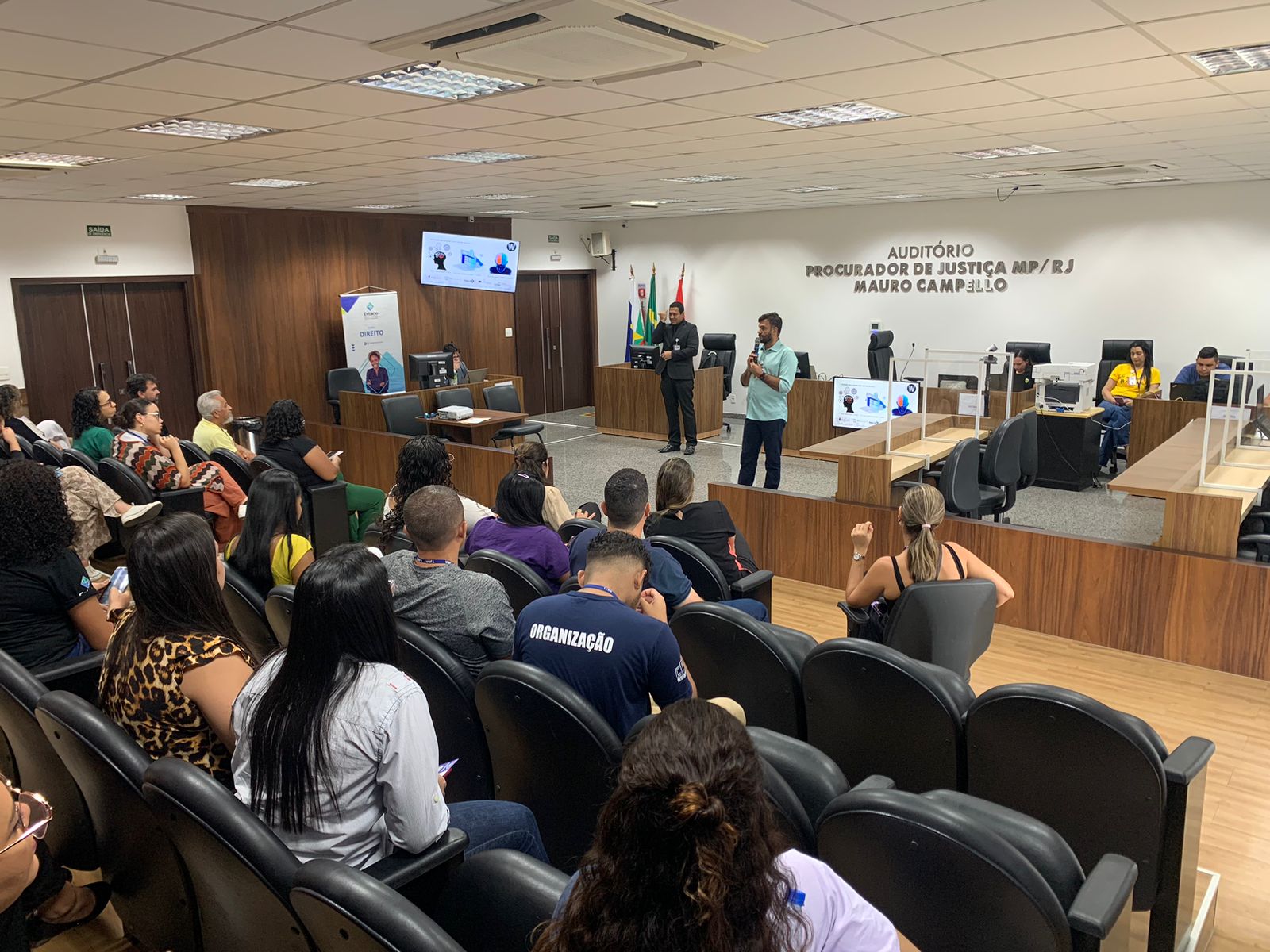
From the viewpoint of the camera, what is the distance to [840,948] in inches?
43.8

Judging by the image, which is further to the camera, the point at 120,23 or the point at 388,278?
the point at 388,278

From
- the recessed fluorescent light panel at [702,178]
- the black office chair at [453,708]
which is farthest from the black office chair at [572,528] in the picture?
the recessed fluorescent light panel at [702,178]

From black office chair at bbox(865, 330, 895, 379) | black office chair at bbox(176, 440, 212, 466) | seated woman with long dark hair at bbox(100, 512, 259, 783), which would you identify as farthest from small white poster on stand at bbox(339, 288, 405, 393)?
seated woman with long dark hair at bbox(100, 512, 259, 783)

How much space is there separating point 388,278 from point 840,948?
11.5m

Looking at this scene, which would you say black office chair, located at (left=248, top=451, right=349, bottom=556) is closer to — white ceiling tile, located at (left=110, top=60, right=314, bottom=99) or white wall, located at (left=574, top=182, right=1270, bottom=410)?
white ceiling tile, located at (left=110, top=60, right=314, bottom=99)

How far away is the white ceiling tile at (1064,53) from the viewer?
334cm

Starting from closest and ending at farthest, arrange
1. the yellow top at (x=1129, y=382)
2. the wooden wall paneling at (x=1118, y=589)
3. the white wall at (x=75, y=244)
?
the wooden wall paneling at (x=1118, y=589), the white wall at (x=75, y=244), the yellow top at (x=1129, y=382)

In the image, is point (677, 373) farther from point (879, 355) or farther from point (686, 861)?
point (686, 861)

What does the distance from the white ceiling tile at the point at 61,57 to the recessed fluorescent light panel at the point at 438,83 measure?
0.87 metres

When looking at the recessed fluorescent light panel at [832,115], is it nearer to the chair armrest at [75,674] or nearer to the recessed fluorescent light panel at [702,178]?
the recessed fluorescent light panel at [702,178]

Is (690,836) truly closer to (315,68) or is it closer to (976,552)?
(315,68)

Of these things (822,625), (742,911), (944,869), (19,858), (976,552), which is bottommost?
(822,625)

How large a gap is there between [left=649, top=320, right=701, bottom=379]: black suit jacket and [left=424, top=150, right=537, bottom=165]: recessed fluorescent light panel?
3.88m

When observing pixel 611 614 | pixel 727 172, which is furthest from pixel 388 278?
pixel 611 614
